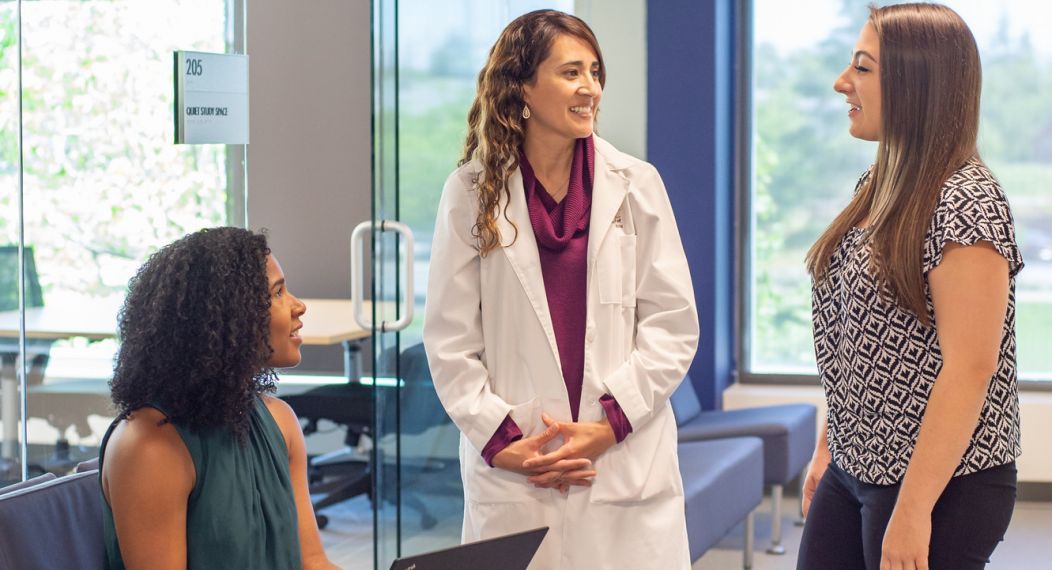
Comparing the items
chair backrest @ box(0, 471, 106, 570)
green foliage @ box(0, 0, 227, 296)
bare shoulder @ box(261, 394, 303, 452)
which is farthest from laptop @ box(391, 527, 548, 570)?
green foliage @ box(0, 0, 227, 296)

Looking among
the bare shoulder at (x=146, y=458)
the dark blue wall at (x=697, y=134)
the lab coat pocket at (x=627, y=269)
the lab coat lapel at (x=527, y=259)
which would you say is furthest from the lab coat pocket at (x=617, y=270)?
the dark blue wall at (x=697, y=134)

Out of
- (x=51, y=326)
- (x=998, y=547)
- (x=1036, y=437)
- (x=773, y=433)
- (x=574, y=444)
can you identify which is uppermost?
(x=51, y=326)

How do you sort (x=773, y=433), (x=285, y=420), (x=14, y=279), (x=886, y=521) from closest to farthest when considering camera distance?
(x=886, y=521), (x=285, y=420), (x=14, y=279), (x=773, y=433)

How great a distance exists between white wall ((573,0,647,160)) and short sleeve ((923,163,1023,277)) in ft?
12.7

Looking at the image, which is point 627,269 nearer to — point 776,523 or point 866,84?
point 866,84

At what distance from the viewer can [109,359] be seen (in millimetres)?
3318


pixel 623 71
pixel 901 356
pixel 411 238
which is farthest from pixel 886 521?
pixel 623 71

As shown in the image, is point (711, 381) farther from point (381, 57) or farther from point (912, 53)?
point (912, 53)

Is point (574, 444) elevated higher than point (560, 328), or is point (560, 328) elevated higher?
point (560, 328)

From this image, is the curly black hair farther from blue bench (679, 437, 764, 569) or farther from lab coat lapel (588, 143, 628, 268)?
blue bench (679, 437, 764, 569)

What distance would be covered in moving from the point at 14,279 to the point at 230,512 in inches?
58.5

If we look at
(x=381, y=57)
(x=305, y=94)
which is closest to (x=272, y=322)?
(x=381, y=57)

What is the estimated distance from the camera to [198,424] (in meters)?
1.83

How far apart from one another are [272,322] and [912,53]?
1.10 meters
